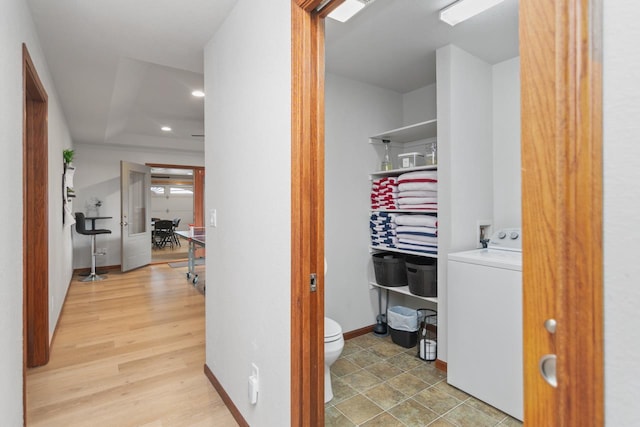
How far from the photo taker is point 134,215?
6137mm

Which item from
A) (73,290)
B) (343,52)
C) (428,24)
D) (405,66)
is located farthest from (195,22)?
(73,290)

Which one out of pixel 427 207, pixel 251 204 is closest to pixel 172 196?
pixel 427 207

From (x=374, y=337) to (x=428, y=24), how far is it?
8.43 feet

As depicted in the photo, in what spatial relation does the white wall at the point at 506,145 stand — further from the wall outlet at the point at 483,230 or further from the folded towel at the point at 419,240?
the folded towel at the point at 419,240

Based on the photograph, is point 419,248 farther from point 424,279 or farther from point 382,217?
point 382,217

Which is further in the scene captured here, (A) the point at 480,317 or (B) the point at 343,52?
(B) the point at 343,52

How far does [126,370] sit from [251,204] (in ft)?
5.92

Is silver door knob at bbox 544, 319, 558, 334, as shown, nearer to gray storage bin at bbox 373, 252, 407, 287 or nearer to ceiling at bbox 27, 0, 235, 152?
ceiling at bbox 27, 0, 235, 152

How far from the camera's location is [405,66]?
110 inches

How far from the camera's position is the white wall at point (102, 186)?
19.5 ft

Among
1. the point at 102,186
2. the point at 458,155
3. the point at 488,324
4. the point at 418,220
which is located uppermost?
the point at 102,186

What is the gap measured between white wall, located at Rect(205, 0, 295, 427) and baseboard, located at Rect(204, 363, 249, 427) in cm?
4

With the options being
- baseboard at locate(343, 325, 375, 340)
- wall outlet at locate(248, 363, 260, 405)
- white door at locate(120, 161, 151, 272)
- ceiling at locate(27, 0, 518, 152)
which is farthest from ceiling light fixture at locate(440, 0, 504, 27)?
white door at locate(120, 161, 151, 272)

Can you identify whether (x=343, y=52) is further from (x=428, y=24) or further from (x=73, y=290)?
(x=73, y=290)
